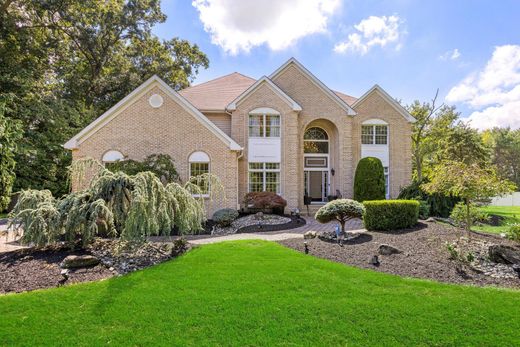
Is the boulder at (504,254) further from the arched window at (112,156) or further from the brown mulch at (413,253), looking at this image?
the arched window at (112,156)

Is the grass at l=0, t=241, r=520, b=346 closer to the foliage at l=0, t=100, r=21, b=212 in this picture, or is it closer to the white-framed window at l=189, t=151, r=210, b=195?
the white-framed window at l=189, t=151, r=210, b=195

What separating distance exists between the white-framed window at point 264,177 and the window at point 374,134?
6520 millimetres

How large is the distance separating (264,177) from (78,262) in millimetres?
12001

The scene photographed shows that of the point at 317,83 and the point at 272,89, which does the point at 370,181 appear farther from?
the point at 272,89

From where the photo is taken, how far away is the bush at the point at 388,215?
1070 centimetres

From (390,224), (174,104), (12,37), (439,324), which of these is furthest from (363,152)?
(12,37)

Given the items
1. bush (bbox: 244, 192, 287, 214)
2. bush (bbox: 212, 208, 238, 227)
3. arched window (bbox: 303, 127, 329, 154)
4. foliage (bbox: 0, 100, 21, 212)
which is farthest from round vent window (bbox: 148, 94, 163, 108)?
arched window (bbox: 303, 127, 329, 154)

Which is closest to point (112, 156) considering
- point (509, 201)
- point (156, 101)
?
point (156, 101)

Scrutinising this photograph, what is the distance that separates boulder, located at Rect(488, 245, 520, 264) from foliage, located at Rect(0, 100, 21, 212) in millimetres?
19700

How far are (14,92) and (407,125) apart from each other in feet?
87.1

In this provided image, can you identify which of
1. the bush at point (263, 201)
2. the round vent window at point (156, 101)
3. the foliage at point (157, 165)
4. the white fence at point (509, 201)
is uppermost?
the round vent window at point (156, 101)

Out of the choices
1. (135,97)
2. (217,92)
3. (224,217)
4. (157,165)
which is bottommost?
(224,217)

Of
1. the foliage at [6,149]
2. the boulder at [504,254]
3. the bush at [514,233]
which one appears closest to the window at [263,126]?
the bush at [514,233]

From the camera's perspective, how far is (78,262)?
21.9 feet
